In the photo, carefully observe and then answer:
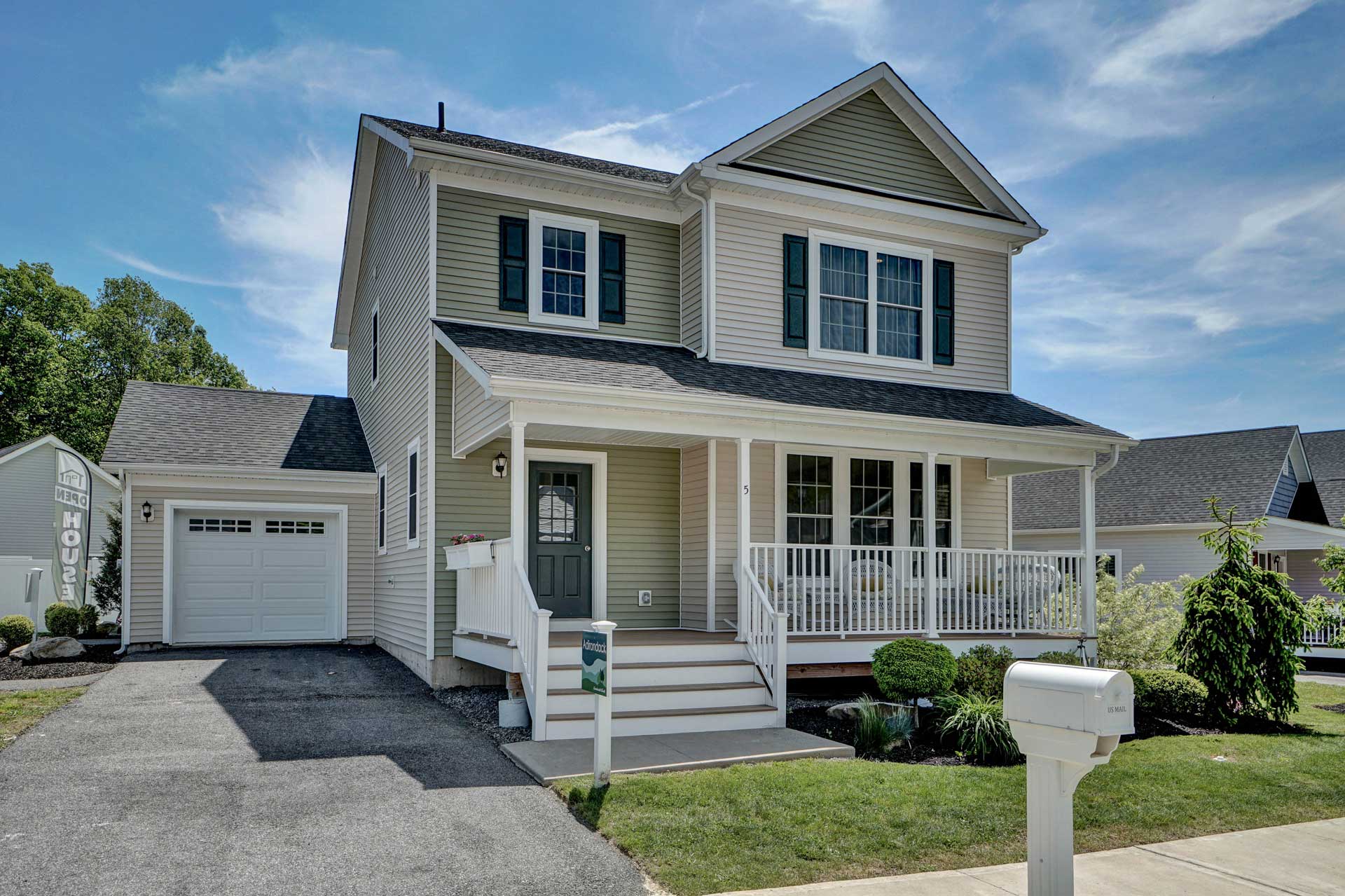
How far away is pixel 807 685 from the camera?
12.1m

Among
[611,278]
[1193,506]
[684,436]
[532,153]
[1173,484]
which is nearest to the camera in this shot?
[684,436]

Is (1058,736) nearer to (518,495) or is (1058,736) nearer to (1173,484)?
(518,495)

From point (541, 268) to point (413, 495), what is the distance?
3.37 meters

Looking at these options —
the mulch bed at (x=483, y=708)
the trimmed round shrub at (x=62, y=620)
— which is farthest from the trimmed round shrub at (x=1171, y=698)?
the trimmed round shrub at (x=62, y=620)

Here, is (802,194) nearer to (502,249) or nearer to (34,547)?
(502,249)

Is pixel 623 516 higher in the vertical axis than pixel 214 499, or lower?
lower

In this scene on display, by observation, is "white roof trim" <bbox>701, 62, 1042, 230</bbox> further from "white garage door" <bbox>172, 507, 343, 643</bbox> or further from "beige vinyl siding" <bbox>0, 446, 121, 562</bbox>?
"beige vinyl siding" <bbox>0, 446, 121, 562</bbox>

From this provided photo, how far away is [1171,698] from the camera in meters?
10.3

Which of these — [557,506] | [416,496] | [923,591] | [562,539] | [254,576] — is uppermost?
[416,496]

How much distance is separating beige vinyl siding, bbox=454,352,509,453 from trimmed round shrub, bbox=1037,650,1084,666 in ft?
20.5

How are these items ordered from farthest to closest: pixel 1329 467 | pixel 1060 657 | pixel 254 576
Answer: pixel 1329 467 → pixel 254 576 → pixel 1060 657

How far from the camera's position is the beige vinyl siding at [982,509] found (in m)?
13.8

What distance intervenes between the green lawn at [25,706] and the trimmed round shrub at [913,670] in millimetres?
7687

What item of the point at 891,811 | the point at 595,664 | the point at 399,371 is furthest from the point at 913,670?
the point at 399,371
